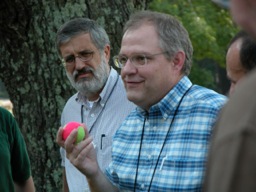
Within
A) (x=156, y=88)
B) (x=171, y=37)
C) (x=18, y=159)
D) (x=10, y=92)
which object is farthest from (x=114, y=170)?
(x=10, y=92)

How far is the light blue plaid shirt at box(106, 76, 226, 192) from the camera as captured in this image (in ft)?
10.4

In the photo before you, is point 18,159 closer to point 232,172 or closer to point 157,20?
point 157,20

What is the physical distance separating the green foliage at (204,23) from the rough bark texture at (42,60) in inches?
381

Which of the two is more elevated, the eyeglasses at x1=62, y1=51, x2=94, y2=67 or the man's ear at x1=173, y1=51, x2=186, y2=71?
the man's ear at x1=173, y1=51, x2=186, y2=71

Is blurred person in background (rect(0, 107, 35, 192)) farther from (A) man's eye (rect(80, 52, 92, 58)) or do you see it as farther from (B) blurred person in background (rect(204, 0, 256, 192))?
(B) blurred person in background (rect(204, 0, 256, 192))

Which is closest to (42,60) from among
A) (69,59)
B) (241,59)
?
(69,59)

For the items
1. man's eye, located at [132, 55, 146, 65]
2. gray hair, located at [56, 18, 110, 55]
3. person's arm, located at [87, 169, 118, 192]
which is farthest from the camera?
gray hair, located at [56, 18, 110, 55]

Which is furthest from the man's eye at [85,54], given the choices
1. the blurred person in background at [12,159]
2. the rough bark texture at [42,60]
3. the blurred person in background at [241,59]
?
the blurred person in background at [241,59]

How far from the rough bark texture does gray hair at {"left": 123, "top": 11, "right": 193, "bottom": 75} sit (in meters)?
2.25

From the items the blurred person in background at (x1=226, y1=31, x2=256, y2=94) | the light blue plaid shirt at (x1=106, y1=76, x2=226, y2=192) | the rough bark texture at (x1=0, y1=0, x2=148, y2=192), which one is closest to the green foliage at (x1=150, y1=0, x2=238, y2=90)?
the rough bark texture at (x1=0, y1=0, x2=148, y2=192)

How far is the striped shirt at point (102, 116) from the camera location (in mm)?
4262

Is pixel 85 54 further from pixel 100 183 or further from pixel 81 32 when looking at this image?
pixel 100 183

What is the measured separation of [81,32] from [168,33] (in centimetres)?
119

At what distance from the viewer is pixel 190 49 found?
3613 millimetres
